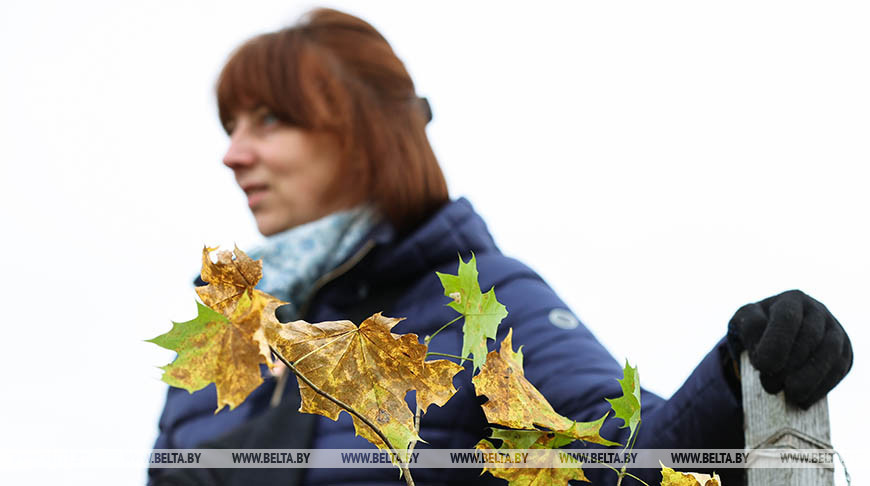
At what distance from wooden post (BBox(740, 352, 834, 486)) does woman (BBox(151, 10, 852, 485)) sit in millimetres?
243

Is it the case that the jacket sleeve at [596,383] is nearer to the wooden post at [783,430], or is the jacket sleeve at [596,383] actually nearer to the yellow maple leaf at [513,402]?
the wooden post at [783,430]

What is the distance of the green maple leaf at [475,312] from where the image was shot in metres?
0.40

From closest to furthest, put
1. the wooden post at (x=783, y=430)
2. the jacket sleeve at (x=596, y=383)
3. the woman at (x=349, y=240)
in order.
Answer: the wooden post at (x=783, y=430), the jacket sleeve at (x=596, y=383), the woman at (x=349, y=240)

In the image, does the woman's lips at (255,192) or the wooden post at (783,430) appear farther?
the woman's lips at (255,192)

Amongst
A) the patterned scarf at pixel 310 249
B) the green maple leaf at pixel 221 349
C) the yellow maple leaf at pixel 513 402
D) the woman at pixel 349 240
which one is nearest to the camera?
the green maple leaf at pixel 221 349

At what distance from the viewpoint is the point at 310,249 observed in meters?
1.85

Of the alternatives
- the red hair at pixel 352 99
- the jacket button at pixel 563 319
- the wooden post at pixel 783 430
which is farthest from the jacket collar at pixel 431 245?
the wooden post at pixel 783 430

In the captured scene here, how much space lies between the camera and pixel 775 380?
79 centimetres

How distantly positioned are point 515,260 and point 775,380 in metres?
0.93

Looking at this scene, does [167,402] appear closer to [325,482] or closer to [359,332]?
[325,482]

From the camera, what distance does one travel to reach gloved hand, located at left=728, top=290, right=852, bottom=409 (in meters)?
0.77

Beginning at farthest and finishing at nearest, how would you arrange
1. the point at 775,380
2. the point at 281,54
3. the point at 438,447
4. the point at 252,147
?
1. the point at 281,54
2. the point at 252,147
3. the point at 438,447
4. the point at 775,380

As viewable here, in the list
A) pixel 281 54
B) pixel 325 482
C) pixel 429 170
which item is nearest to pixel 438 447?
pixel 325 482

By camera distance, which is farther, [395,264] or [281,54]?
[281,54]
